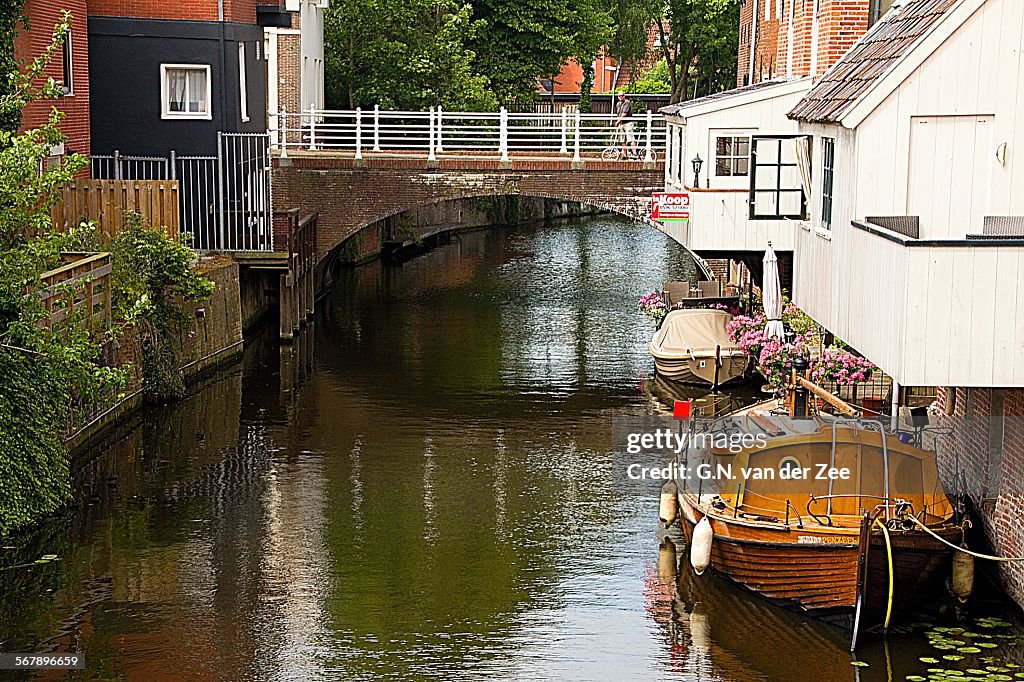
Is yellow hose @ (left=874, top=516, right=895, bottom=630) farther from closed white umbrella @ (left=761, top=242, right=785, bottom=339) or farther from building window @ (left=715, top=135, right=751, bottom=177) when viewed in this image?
building window @ (left=715, top=135, right=751, bottom=177)

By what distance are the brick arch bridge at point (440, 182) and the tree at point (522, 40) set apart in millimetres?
14999

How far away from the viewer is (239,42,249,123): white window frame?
34938 millimetres

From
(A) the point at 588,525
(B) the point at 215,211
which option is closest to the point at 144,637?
(A) the point at 588,525

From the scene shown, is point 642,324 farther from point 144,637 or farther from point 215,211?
point 144,637

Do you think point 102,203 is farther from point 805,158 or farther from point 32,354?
point 805,158

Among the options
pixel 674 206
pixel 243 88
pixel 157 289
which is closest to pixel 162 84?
pixel 243 88

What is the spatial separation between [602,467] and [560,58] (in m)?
30.4

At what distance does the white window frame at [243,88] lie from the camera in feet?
115

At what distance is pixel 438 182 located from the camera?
1406 inches

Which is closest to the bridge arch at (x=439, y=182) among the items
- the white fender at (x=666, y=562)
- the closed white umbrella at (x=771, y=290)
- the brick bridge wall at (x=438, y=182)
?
the brick bridge wall at (x=438, y=182)

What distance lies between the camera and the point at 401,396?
29.2 meters

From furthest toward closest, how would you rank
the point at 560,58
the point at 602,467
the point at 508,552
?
the point at 560,58
the point at 602,467
the point at 508,552

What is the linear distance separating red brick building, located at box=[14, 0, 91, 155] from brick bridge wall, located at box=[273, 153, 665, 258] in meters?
5.16

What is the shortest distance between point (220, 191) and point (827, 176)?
60.8ft
